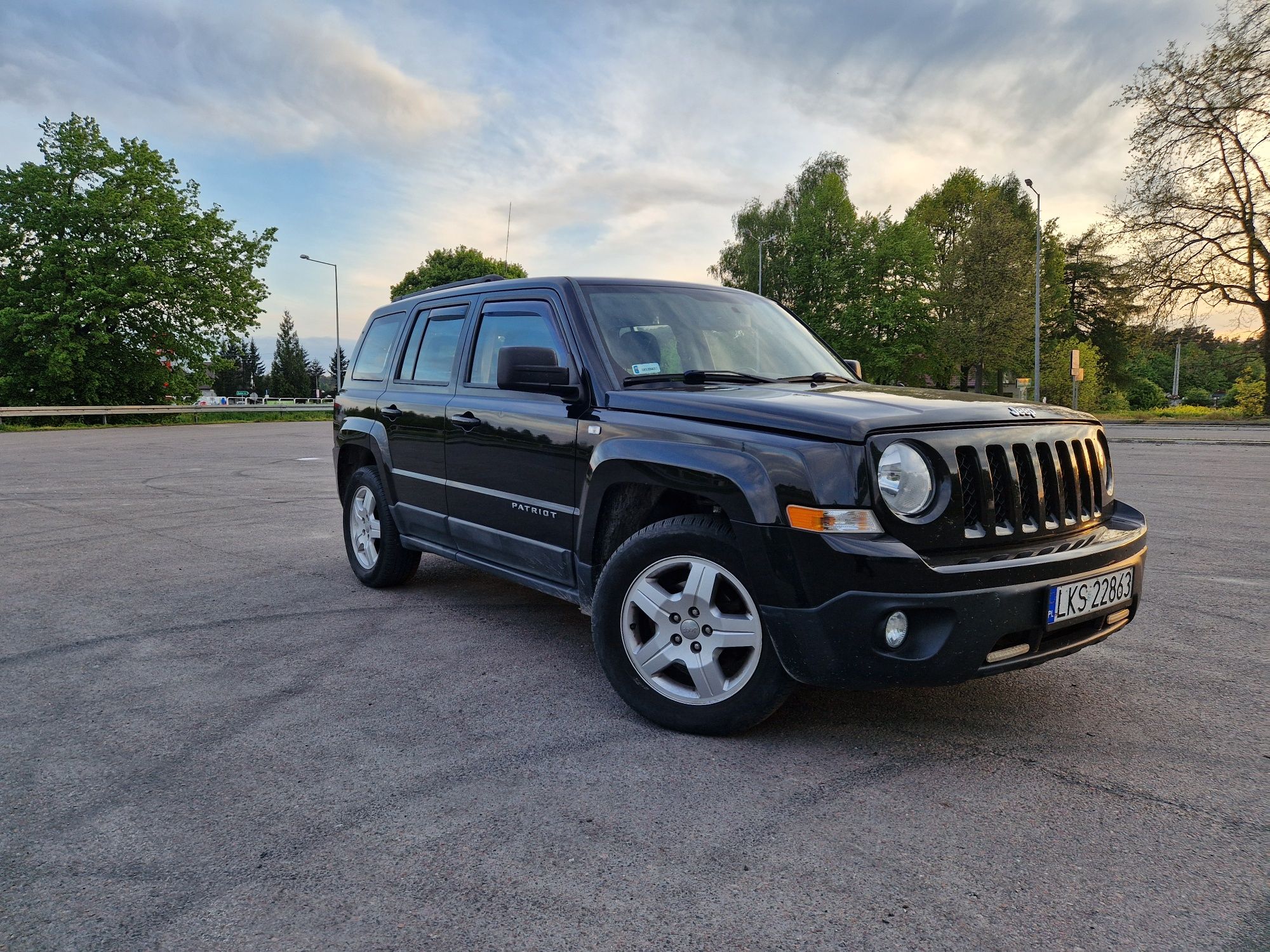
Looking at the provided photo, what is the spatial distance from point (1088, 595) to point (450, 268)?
217ft

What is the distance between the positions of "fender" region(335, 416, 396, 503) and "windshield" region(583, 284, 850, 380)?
1.91 metres

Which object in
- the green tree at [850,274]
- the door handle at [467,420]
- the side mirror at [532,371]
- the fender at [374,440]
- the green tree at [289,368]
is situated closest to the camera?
the side mirror at [532,371]

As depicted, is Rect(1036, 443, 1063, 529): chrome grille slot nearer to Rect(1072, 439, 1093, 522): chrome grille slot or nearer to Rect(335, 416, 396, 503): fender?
Rect(1072, 439, 1093, 522): chrome grille slot

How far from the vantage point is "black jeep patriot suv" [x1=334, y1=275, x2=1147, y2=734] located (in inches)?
112

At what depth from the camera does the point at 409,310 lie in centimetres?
547

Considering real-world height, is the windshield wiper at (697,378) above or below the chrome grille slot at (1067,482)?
above

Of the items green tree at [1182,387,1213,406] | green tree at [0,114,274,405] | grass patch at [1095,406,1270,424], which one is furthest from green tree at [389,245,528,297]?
green tree at [1182,387,1213,406]

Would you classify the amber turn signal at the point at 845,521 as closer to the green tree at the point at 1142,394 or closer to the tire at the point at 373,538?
the tire at the point at 373,538

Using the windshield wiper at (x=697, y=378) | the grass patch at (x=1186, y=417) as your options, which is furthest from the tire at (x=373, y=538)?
the grass patch at (x=1186, y=417)

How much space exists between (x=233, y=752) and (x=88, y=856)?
0.72m

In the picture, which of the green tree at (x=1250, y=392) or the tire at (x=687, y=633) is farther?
the green tree at (x=1250, y=392)

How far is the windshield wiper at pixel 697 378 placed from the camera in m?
3.83

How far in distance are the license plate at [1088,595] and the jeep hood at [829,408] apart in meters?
0.61

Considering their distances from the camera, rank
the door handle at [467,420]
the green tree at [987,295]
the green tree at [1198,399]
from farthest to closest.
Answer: the green tree at [1198,399] → the green tree at [987,295] → the door handle at [467,420]
